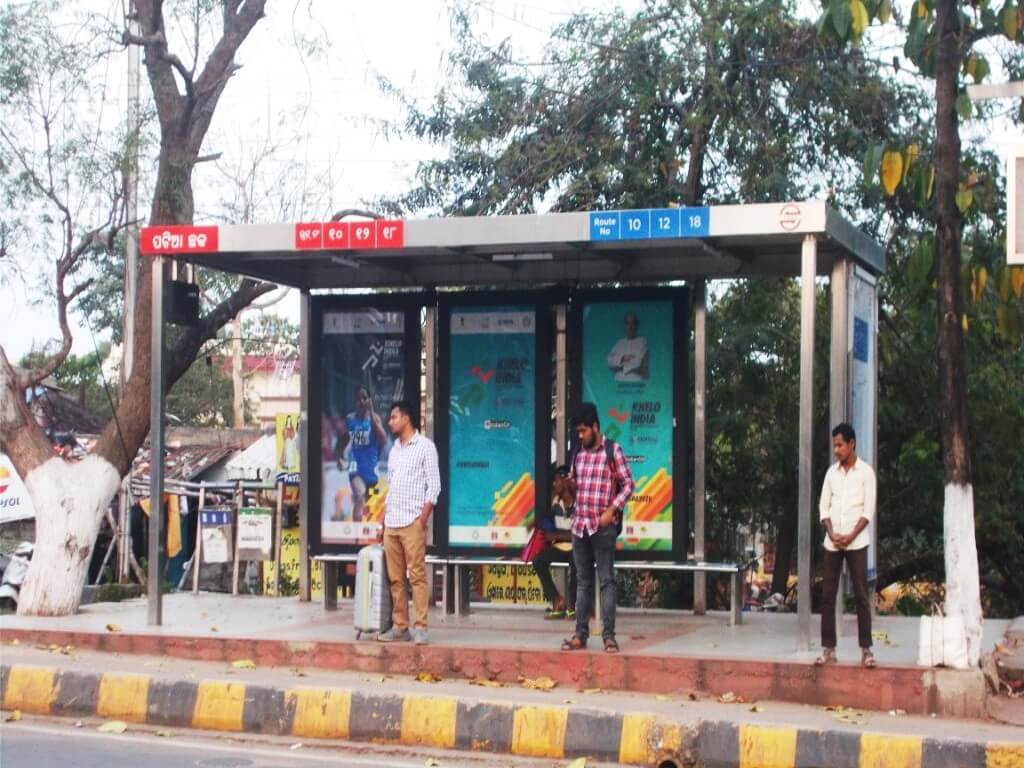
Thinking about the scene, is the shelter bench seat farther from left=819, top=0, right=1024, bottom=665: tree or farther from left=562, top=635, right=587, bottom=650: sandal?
left=819, top=0, right=1024, bottom=665: tree

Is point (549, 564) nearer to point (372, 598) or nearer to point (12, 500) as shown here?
point (372, 598)

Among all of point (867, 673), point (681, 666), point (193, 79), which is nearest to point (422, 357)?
point (193, 79)

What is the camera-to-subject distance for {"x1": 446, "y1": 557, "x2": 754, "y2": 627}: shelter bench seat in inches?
467

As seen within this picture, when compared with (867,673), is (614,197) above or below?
above

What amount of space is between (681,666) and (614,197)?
758cm

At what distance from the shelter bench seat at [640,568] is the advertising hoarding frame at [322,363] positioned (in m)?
0.50

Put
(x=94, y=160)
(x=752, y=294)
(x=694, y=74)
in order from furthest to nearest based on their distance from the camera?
1. (x=752, y=294)
2. (x=694, y=74)
3. (x=94, y=160)

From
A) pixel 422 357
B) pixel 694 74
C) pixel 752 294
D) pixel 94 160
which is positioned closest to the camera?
pixel 422 357

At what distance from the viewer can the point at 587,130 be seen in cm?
1645

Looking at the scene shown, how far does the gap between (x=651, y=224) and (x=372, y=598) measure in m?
3.41

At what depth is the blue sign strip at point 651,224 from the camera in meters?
10.0

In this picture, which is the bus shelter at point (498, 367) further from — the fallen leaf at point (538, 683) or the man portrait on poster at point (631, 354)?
the fallen leaf at point (538, 683)

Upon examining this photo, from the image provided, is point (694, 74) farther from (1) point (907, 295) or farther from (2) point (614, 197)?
(1) point (907, 295)

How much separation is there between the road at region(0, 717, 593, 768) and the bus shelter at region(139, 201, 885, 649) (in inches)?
107
